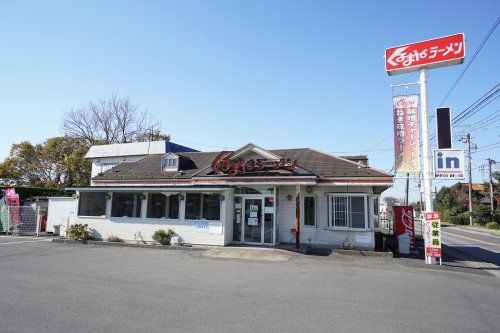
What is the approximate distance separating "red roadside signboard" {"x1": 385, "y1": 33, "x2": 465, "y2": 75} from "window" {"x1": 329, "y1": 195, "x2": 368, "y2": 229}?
5.98 meters

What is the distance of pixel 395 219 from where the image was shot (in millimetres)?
15688

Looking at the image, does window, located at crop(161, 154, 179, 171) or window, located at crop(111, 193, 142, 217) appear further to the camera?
window, located at crop(161, 154, 179, 171)

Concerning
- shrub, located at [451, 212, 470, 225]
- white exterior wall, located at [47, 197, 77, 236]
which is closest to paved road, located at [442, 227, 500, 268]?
shrub, located at [451, 212, 470, 225]

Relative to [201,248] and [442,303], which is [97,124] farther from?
[442,303]

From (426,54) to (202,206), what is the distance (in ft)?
39.9

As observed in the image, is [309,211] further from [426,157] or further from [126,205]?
[126,205]

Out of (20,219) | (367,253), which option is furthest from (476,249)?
(20,219)

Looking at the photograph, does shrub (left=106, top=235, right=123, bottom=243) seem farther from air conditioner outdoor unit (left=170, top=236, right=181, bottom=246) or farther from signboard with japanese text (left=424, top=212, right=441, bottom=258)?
signboard with japanese text (left=424, top=212, right=441, bottom=258)

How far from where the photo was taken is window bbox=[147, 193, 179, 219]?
16.8 m

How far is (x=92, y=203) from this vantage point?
18.5m

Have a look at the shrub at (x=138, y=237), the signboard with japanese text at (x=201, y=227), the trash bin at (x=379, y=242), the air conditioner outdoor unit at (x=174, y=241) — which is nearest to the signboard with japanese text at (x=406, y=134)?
the trash bin at (x=379, y=242)

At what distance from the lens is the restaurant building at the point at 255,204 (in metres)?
14.9

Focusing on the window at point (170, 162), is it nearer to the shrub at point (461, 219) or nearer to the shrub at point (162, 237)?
the shrub at point (162, 237)

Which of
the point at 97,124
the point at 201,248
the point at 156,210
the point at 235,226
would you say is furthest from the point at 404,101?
the point at 97,124
